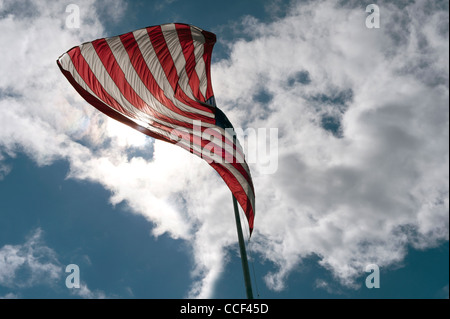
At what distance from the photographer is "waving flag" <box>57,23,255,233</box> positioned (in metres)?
10.7

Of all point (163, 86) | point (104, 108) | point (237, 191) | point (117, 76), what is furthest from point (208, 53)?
point (237, 191)

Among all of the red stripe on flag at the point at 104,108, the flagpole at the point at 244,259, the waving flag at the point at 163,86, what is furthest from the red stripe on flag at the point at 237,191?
the red stripe on flag at the point at 104,108

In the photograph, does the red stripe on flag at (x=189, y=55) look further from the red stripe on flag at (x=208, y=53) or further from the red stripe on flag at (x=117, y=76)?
the red stripe on flag at (x=117, y=76)

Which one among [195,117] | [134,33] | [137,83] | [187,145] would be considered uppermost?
[134,33]

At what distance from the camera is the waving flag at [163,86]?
10.7m

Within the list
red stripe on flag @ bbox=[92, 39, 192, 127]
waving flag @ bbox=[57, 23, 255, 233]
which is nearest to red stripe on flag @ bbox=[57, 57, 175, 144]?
waving flag @ bbox=[57, 23, 255, 233]

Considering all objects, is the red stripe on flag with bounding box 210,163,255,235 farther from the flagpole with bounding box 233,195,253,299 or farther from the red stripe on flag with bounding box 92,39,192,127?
the red stripe on flag with bounding box 92,39,192,127

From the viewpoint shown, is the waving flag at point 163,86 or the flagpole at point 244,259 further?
the waving flag at point 163,86

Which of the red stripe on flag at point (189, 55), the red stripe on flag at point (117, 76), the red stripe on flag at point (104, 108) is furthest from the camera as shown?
the red stripe on flag at point (189, 55)
